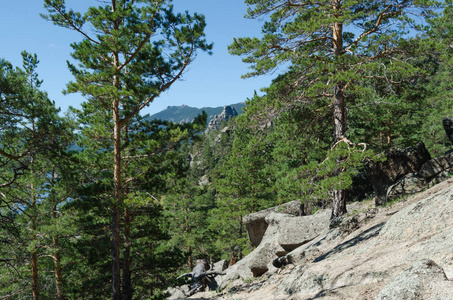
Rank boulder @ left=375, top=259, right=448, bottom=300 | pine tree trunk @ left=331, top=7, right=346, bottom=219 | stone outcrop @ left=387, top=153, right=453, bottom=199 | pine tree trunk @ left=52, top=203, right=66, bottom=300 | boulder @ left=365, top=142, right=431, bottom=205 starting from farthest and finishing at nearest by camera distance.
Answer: pine tree trunk @ left=52, top=203, right=66, bottom=300 → boulder @ left=365, top=142, right=431, bottom=205 → stone outcrop @ left=387, top=153, right=453, bottom=199 → pine tree trunk @ left=331, top=7, right=346, bottom=219 → boulder @ left=375, top=259, right=448, bottom=300

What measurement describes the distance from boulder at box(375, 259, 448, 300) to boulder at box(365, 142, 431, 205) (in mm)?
9579

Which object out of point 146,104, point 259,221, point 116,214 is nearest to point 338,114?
point 146,104

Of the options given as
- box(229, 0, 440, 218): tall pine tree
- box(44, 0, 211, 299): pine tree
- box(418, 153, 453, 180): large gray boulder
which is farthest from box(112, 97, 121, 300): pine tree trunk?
box(418, 153, 453, 180): large gray boulder

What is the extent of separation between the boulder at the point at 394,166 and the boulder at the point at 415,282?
31.4ft

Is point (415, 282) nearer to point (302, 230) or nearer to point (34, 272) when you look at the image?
point (302, 230)

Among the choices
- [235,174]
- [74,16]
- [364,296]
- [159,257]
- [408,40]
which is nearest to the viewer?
[364,296]

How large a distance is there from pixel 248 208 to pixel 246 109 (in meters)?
14.4

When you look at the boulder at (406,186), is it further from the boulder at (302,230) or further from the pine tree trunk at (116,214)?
the pine tree trunk at (116,214)

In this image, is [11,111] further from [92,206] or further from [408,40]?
[408,40]

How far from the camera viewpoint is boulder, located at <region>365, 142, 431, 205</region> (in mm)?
13077

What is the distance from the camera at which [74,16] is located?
9.42 meters

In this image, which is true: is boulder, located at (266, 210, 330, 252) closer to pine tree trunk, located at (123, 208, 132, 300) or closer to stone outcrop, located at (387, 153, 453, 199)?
stone outcrop, located at (387, 153, 453, 199)

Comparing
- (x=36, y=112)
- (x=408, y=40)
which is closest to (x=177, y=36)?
(x=36, y=112)

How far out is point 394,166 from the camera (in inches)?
523
